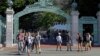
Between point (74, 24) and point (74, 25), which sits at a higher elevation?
point (74, 24)

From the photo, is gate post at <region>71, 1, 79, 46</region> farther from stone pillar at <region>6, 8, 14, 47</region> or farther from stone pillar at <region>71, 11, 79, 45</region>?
stone pillar at <region>6, 8, 14, 47</region>

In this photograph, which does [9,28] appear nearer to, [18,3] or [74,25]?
[74,25]

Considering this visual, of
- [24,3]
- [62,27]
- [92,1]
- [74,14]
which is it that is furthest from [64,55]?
[24,3]

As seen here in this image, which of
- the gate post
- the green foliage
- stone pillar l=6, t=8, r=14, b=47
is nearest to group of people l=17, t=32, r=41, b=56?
stone pillar l=6, t=8, r=14, b=47

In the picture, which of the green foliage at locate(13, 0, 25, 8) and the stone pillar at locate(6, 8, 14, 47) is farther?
the green foliage at locate(13, 0, 25, 8)

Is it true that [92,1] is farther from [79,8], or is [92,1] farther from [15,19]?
[15,19]

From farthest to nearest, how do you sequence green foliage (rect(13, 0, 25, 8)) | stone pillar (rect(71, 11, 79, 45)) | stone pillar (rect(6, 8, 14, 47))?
1. green foliage (rect(13, 0, 25, 8))
2. stone pillar (rect(71, 11, 79, 45))
3. stone pillar (rect(6, 8, 14, 47))

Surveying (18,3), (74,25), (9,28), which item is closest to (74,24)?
(74,25)

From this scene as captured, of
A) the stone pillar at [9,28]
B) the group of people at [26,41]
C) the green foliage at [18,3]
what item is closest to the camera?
the group of people at [26,41]

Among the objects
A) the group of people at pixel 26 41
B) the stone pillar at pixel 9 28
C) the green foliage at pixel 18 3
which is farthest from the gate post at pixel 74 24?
the green foliage at pixel 18 3

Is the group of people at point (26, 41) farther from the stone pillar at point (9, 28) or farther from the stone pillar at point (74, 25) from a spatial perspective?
the stone pillar at point (74, 25)

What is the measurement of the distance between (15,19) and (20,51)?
11032 millimetres

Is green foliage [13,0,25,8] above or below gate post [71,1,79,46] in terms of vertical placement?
above

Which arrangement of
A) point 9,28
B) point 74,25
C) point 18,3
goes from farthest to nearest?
point 18,3 → point 74,25 → point 9,28
